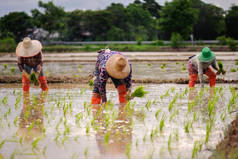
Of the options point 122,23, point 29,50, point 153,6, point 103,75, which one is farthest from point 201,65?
point 153,6

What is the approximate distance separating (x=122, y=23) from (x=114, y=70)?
36.6 meters

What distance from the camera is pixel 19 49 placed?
769 centimetres

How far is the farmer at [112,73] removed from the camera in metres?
5.64

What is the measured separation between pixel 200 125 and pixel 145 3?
4578 cm

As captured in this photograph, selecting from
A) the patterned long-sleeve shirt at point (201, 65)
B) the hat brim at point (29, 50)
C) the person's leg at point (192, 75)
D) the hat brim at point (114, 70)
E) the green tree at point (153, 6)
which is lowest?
the person's leg at point (192, 75)

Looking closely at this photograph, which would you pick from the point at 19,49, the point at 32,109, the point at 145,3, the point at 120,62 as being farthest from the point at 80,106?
the point at 145,3

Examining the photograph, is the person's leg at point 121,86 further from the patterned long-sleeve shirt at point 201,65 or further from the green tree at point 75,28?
the green tree at point 75,28

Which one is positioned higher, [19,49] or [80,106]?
[19,49]

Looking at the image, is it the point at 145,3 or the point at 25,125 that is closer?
the point at 25,125

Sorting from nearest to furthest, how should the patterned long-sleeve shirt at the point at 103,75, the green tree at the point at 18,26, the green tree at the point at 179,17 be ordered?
the patterned long-sleeve shirt at the point at 103,75 → the green tree at the point at 179,17 → the green tree at the point at 18,26

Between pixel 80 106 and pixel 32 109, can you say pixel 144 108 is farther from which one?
pixel 32 109

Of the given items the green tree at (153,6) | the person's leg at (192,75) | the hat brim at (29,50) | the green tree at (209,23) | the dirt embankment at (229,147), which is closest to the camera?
the dirt embankment at (229,147)

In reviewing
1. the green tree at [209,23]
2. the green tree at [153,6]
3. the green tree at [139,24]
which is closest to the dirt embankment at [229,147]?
the green tree at [209,23]

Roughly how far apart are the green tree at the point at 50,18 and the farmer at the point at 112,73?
107 feet
